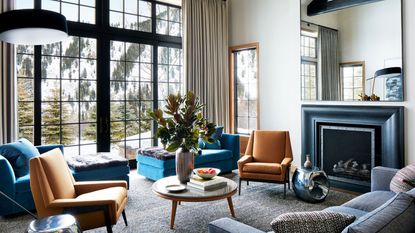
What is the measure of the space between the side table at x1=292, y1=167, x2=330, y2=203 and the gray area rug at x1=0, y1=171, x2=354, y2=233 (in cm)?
10

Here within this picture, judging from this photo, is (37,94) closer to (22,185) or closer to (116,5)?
(22,185)

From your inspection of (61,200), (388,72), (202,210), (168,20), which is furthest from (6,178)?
(388,72)

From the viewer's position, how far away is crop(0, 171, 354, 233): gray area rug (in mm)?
3295

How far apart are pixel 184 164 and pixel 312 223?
214 cm

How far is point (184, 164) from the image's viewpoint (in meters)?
3.47

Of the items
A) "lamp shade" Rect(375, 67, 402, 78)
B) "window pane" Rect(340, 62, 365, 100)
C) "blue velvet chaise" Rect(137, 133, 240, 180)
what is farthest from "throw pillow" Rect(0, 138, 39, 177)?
"lamp shade" Rect(375, 67, 402, 78)

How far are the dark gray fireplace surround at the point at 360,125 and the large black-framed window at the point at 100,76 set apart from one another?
9.06 feet

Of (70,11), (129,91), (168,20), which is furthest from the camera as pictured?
(168,20)

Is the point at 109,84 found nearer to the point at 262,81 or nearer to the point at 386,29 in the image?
the point at 262,81

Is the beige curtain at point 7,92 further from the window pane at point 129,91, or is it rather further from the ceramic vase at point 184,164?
the ceramic vase at point 184,164

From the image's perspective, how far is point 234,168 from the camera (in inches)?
222

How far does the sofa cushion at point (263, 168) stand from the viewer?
13.9ft

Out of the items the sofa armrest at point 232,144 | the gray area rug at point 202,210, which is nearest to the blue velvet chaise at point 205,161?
the sofa armrest at point 232,144

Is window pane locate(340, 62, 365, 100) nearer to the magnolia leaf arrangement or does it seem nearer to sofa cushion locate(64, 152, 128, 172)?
the magnolia leaf arrangement
